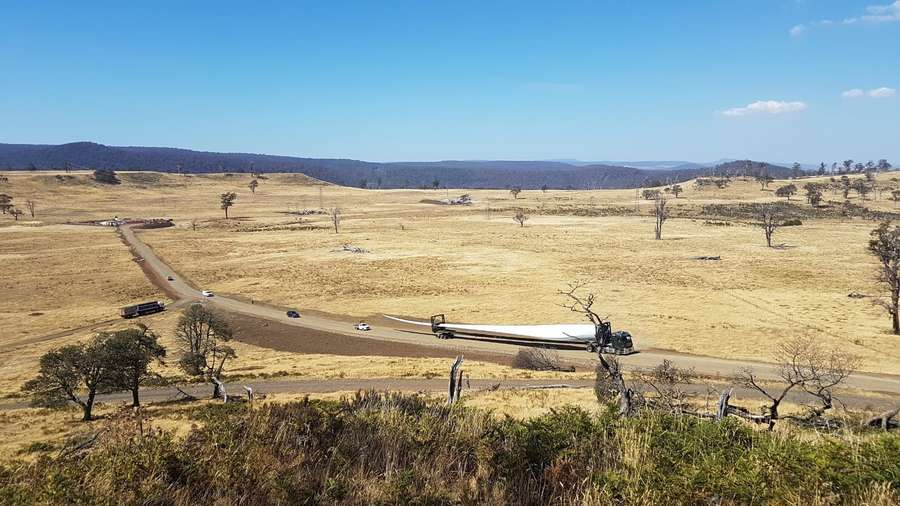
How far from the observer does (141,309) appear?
5241 cm

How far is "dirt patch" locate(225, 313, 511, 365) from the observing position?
4066cm

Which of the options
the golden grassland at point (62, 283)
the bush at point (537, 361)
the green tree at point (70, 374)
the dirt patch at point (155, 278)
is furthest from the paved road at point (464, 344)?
the green tree at point (70, 374)

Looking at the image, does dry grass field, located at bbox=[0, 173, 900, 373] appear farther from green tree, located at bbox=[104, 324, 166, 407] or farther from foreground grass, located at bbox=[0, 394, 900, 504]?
foreground grass, located at bbox=[0, 394, 900, 504]

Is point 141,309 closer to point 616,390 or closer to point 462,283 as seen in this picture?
point 462,283

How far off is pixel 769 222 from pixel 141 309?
9532 centimetres

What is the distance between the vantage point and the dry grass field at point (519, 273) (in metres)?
46.1

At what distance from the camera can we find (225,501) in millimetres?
5625

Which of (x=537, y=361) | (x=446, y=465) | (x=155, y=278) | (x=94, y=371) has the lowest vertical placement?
(x=155, y=278)

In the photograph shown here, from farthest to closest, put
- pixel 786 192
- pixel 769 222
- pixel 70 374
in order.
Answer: pixel 786 192, pixel 769 222, pixel 70 374

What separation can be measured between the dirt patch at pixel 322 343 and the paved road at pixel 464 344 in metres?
1.02

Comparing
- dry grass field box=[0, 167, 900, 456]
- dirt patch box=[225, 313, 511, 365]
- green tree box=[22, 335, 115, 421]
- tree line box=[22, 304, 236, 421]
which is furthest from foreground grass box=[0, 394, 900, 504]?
dirt patch box=[225, 313, 511, 365]

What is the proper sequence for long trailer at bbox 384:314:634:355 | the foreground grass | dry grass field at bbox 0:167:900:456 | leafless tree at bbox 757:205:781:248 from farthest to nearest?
leafless tree at bbox 757:205:781:248, long trailer at bbox 384:314:634:355, dry grass field at bbox 0:167:900:456, the foreground grass

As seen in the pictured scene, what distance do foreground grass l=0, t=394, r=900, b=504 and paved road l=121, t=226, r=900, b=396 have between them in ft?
97.3

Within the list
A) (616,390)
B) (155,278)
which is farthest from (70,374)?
(155,278)
